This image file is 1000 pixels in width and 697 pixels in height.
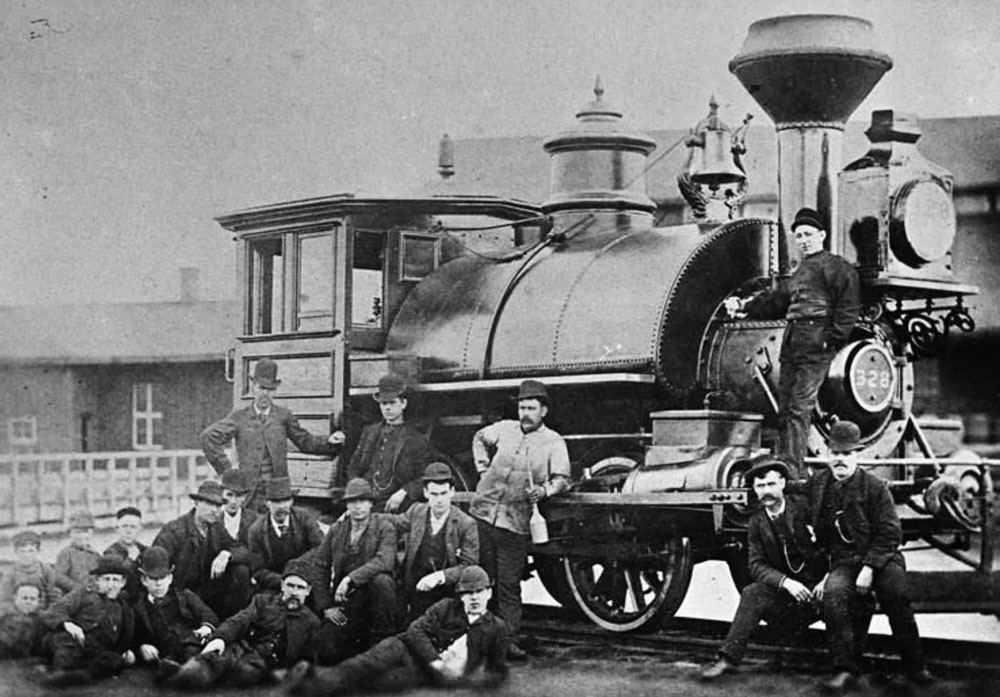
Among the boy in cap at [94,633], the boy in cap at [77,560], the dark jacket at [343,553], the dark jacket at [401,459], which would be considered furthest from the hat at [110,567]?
the dark jacket at [401,459]

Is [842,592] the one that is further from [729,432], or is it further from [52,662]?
[52,662]

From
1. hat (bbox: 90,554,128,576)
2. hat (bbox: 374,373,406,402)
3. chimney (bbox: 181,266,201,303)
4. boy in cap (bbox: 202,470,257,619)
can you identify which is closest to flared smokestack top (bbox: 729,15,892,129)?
hat (bbox: 374,373,406,402)

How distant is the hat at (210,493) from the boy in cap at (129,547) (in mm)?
312

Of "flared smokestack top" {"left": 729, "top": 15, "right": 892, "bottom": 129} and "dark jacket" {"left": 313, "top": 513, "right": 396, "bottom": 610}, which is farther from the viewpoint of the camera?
"flared smokestack top" {"left": 729, "top": 15, "right": 892, "bottom": 129}

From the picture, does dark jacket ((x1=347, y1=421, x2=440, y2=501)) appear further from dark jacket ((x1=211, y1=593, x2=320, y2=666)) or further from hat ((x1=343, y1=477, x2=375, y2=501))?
dark jacket ((x1=211, y1=593, x2=320, y2=666))

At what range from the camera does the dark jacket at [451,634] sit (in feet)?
18.7

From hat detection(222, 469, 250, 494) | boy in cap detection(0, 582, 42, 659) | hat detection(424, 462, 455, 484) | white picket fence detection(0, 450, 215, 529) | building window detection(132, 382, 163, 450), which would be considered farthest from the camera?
building window detection(132, 382, 163, 450)

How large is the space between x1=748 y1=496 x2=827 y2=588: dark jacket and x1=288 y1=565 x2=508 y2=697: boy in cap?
1.17m

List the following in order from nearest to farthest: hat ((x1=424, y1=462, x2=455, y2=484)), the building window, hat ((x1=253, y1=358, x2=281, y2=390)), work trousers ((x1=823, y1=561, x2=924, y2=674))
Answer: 1. work trousers ((x1=823, y1=561, x2=924, y2=674))
2. hat ((x1=424, y1=462, x2=455, y2=484))
3. hat ((x1=253, y1=358, x2=281, y2=390))
4. the building window

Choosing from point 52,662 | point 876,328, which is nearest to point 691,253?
point 876,328

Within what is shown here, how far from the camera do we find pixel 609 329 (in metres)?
6.87

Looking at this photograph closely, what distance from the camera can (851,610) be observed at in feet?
18.2

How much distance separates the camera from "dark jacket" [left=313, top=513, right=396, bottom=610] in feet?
20.0

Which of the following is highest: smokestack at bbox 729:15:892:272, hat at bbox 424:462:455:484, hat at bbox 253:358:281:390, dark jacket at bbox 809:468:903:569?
smokestack at bbox 729:15:892:272
